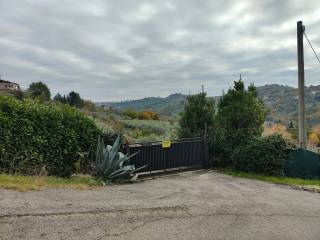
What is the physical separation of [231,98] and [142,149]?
21.8 feet

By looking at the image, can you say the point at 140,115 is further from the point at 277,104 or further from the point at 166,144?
the point at 277,104

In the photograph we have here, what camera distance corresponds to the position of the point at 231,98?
685 inches

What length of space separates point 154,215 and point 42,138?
496 cm

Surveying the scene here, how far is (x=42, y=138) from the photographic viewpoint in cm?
995

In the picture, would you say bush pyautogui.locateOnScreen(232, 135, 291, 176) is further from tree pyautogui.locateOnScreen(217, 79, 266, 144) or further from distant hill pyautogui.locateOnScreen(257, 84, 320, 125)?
distant hill pyautogui.locateOnScreen(257, 84, 320, 125)

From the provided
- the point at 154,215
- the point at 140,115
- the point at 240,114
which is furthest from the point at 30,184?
the point at 140,115

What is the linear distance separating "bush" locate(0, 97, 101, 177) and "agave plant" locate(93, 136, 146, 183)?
0.67 m

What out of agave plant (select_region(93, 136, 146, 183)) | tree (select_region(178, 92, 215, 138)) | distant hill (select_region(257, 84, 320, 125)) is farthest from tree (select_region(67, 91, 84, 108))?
agave plant (select_region(93, 136, 146, 183))

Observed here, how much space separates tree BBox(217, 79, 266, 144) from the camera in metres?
16.5

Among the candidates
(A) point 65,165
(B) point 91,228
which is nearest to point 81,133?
(A) point 65,165

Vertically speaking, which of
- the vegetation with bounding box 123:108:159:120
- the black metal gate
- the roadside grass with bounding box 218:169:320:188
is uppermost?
the vegetation with bounding box 123:108:159:120

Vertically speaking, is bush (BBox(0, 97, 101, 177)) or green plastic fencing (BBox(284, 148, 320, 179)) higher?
bush (BBox(0, 97, 101, 177))

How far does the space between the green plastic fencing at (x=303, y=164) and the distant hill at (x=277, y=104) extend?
4810cm

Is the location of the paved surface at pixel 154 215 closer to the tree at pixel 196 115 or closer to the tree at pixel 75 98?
the tree at pixel 196 115
